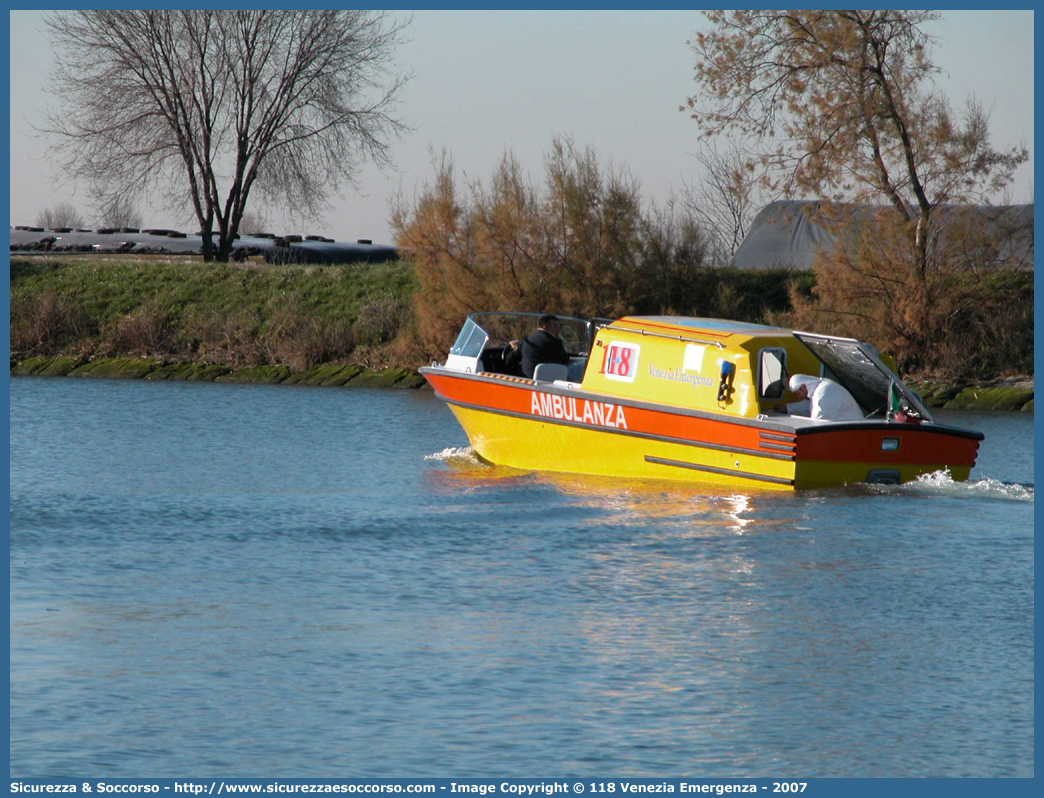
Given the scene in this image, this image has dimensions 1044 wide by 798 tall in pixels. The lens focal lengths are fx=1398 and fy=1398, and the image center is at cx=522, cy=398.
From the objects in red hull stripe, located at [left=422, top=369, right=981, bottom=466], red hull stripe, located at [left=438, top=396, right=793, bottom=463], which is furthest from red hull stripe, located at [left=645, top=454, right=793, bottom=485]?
red hull stripe, located at [left=422, top=369, right=981, bottom=466]

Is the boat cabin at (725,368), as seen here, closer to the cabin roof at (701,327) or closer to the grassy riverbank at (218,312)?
the cabin roof at (701,327)

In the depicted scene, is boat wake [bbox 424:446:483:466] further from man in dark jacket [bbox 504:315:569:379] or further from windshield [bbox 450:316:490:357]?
man in dark jacket [bbox 504:315:569:379]

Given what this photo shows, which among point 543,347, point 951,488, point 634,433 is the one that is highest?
point 543,347

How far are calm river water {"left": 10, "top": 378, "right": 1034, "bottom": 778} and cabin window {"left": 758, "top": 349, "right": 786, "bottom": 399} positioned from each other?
141 cm

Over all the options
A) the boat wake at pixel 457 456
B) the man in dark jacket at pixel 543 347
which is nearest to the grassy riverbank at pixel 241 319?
the boat wake at pixel 457 456

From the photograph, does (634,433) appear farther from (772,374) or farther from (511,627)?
(511,627)

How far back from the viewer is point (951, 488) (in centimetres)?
1531

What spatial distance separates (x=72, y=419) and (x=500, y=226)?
501 inches

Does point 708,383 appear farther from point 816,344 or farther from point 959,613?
point 959,613

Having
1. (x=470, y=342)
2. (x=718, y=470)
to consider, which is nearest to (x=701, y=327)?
(x=718, y=470)

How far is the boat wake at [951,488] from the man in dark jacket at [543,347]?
200 inches

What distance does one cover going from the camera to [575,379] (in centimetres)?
1936

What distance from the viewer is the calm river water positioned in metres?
7.57

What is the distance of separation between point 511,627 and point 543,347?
910cm
